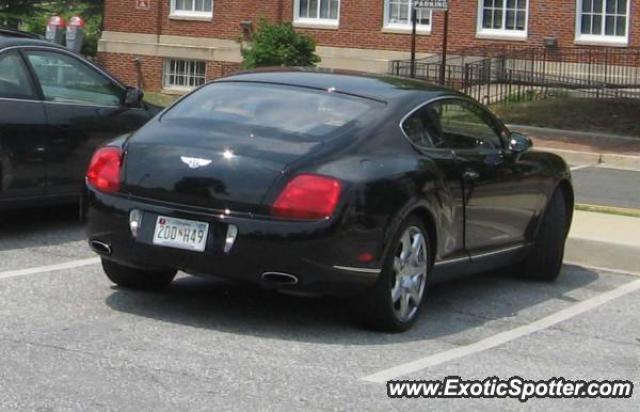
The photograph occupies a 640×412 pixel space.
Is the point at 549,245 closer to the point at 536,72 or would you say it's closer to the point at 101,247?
the point at 101,247

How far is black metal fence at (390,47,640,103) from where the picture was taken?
89.7ft

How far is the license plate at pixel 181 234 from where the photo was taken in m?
6.71

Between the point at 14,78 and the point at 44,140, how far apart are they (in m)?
0.53

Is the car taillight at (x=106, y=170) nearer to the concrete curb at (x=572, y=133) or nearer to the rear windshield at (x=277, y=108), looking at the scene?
the rear windshield at (x=277, y=108)

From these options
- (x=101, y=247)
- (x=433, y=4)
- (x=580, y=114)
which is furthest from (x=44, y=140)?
(x=580, y=114)

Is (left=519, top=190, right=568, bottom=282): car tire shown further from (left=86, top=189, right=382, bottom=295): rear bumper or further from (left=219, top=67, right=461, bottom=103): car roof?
(left=86, top=189, right=382, bottom=295): rear bumper

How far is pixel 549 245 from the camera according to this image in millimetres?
8898

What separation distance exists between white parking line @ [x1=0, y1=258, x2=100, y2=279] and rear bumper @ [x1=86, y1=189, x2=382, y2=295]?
1.61 metres

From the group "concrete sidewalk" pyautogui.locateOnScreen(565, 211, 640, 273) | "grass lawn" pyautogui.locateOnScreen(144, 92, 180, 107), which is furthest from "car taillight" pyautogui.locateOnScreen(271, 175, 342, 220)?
"grass lawn" pyautogui.locateOnScreen(144, 92, 180, 107)

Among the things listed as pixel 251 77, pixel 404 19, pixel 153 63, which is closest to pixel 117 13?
pixel 153 63

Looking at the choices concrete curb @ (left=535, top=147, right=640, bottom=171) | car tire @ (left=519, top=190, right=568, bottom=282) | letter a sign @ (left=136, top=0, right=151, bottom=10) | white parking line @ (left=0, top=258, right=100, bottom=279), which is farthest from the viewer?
letter a sign @ (left=136, top=0, right=151, bottom=10)

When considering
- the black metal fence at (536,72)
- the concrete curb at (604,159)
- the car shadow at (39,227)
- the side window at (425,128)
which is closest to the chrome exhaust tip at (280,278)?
the side window at (425,128)

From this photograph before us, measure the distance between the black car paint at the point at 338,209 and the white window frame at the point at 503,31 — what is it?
22.8m

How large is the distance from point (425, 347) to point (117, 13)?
103 feet
